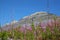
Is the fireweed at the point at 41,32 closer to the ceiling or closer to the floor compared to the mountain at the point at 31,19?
Result: closer to the floor

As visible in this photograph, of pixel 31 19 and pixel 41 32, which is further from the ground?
pixel 31 19

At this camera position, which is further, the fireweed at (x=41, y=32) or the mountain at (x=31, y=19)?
the mountain at (x=31, y=19)

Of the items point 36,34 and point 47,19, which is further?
point 47,19

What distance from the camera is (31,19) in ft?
10.6

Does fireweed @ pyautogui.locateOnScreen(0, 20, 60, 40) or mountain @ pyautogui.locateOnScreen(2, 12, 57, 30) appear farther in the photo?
mountain @ pyautogui.locateOnScreen(2, 12, 57, 30)

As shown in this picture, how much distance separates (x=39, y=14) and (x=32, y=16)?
0.22 meters

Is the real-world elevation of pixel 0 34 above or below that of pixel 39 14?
→ below

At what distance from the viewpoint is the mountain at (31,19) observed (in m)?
3.21

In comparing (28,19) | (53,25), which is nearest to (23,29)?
(28,19)

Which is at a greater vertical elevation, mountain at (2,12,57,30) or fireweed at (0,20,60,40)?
mountain at (2,12,57,30)

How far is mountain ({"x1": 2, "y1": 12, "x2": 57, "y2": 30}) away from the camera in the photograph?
10.5 ft

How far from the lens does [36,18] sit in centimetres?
331

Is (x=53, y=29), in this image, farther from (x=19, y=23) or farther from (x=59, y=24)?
(x=19, y=23)

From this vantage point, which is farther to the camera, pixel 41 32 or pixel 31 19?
pixel 31 19
